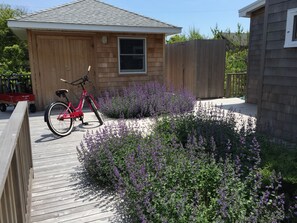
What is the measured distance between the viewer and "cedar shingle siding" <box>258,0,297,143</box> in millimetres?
4121

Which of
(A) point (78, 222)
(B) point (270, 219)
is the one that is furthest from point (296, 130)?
(A) point (78, 222)

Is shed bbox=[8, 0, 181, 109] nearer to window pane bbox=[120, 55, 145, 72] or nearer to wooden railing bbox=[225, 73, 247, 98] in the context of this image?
window pane bbox=[120, 55, 145, 72]

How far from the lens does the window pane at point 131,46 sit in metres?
8.02

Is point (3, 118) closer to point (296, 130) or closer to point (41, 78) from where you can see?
point (41, 78)

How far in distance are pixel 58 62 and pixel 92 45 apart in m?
1.13

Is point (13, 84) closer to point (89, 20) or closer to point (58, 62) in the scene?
point (58, 62)

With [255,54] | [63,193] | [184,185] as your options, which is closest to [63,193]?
[63,193]

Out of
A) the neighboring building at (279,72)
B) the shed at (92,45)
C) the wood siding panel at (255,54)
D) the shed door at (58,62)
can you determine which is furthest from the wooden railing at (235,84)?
the shed door at (58,62)

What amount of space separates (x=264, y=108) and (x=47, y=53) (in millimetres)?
5825

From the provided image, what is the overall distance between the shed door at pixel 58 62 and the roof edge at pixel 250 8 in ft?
15.5

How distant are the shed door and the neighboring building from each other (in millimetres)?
5061

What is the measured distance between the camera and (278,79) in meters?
4.39

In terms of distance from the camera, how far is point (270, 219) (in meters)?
1.75

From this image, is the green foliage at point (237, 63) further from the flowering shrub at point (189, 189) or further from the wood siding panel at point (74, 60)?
the flowering shrub at point (189, 189)
